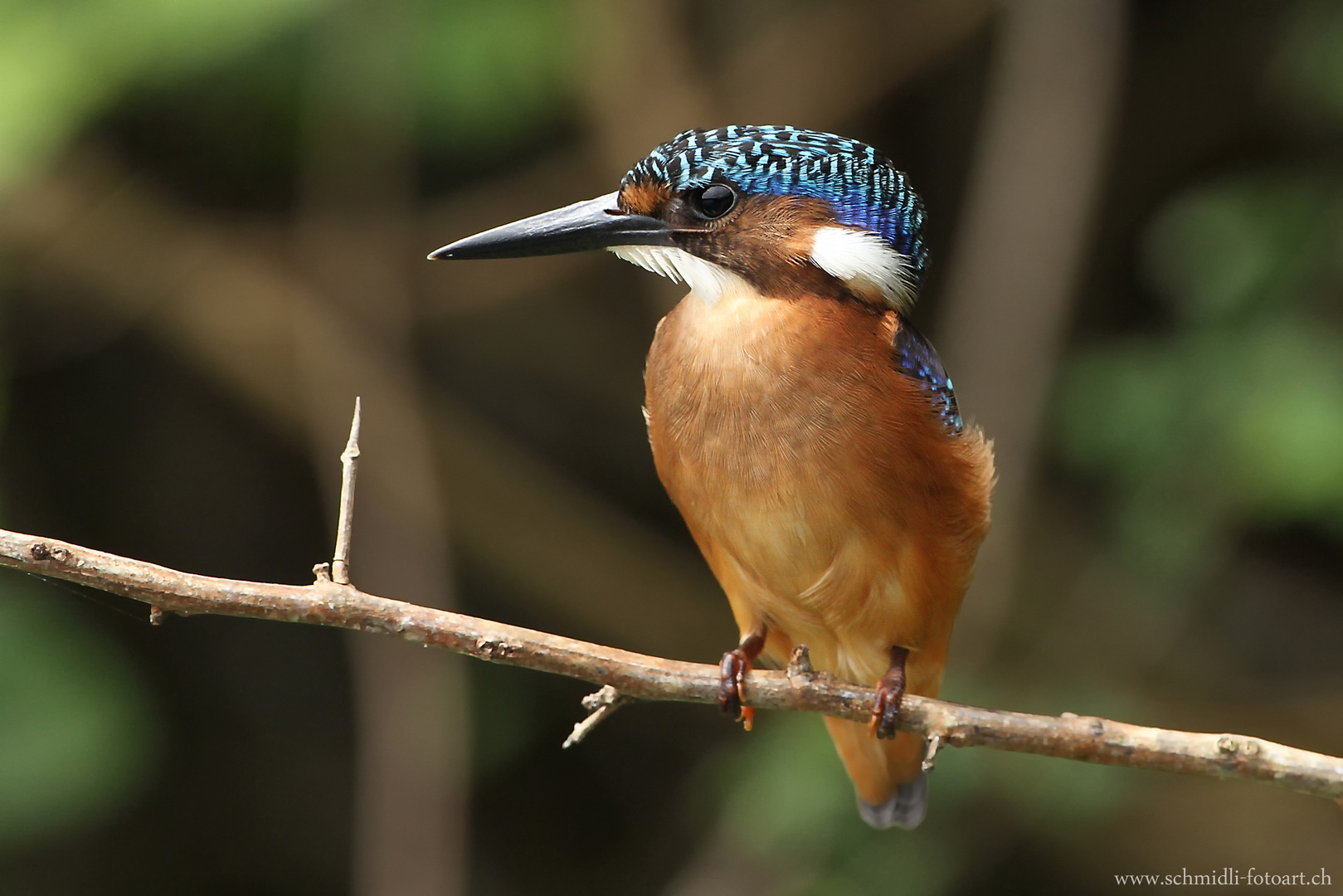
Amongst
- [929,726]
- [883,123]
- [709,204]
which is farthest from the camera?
→ [883,123]

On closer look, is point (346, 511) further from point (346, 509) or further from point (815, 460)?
point (815, 460)

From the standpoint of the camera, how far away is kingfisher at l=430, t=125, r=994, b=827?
195cm

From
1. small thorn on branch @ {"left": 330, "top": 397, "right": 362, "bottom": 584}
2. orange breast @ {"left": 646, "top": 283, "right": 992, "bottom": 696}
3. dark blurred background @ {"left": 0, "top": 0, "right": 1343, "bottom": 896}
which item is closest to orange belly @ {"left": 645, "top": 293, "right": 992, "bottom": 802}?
orange breast @ {"left": 646, "top": 283, "right": 992, "bottom": 696}

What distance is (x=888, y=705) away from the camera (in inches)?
77.0

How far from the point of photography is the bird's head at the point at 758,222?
1999 mm

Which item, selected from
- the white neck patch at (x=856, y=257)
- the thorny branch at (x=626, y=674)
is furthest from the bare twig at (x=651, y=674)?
the white neck patch at (x=856, y=257)

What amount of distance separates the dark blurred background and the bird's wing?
112cm

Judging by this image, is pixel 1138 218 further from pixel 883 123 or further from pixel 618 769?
pixel 618 769

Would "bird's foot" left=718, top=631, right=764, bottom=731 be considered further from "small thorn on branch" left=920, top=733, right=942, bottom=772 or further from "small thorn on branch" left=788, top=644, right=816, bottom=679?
A: "small thorn on branch" left=920, top=733, right=942, bottom=772

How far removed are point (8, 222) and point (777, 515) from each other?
2.48 metres

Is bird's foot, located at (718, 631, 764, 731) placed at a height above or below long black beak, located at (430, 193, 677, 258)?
below

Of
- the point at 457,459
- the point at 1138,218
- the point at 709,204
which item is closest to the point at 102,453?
the point at 457,459

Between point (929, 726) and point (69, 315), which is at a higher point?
point (69, 315)

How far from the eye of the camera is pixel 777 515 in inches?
77.0
